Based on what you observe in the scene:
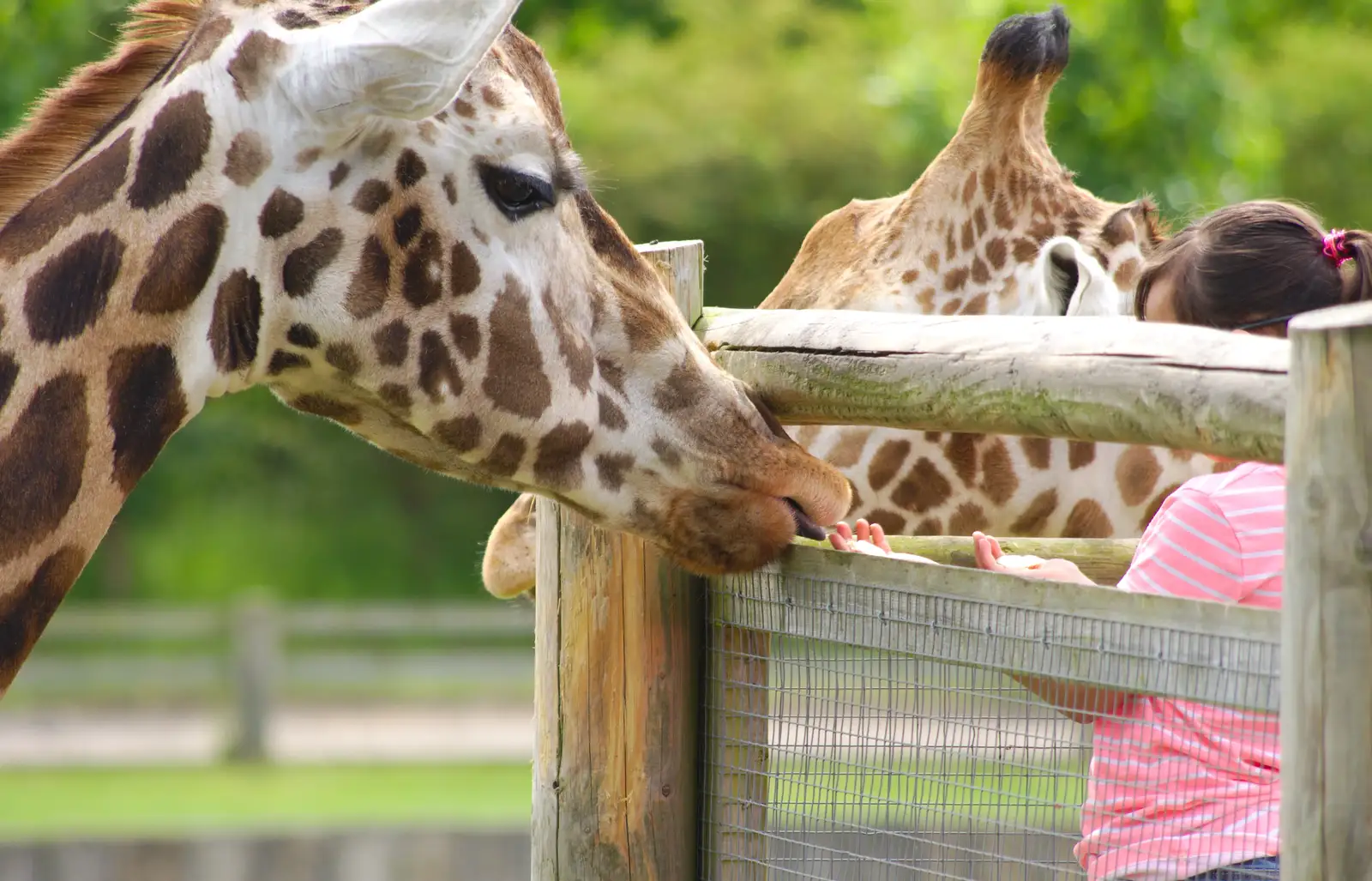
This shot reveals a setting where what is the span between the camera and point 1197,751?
71.9 inches

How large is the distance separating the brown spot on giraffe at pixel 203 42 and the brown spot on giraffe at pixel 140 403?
0.36m

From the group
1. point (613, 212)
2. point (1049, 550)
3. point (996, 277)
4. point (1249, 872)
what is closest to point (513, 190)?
point (1049, 550)

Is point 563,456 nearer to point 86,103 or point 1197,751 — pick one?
point 86,103

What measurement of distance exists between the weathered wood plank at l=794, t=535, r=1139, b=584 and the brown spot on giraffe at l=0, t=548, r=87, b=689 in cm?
117

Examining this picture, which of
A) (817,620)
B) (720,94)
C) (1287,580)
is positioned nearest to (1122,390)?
(1287,580)

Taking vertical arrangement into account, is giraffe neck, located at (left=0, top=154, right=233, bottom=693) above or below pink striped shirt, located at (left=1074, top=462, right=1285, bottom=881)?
above

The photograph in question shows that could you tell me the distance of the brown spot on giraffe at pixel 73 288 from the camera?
6.25 feet

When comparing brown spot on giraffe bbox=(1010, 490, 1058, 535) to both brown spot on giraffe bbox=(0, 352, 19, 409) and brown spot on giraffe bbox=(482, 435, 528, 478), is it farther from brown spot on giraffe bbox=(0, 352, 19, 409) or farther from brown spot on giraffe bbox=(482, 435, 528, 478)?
brown spot on giraffe bbox=(0, 352, 19, 409)

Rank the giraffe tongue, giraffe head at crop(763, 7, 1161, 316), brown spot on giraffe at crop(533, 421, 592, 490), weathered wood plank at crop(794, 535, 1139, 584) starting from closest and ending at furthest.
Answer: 1. brown spot on giraffe at crop(533, 421, 592, 490)
2. the giraffe tongue
3. weathered wood plank at crop(794, 535, 1139, 584)
4. giraffe head at crop(763, 7, 1161, 316)

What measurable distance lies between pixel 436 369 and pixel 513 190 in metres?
0.25

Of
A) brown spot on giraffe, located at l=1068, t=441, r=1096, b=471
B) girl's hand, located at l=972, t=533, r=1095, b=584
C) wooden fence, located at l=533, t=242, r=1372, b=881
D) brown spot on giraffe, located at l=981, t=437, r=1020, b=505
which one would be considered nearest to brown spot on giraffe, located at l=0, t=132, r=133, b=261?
wooden fence, located at l=533, t=242, r=1372, b=881

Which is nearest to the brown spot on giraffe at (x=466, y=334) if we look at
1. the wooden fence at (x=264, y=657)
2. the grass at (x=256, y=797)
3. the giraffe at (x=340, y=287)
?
the giraffe at (x=340, y=287)

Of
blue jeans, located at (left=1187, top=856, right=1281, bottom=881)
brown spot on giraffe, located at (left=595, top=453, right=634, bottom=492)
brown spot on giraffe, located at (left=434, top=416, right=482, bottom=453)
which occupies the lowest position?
blue jeans, located at (left=1187, top=856, right=1281, bottom=881)

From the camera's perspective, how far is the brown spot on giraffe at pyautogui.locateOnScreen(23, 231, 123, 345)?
6.25 ft
